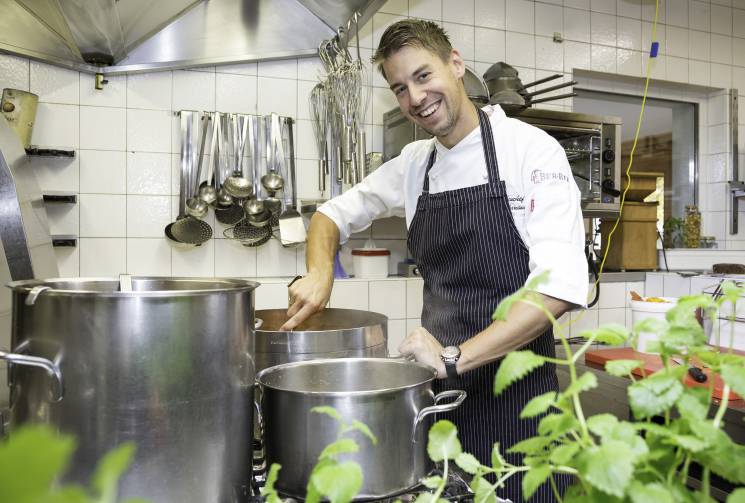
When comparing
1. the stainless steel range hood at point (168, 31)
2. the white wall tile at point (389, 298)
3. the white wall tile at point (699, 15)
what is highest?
the white wall tile at point (699, 15)

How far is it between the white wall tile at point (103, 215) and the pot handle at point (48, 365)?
1917 millimetres

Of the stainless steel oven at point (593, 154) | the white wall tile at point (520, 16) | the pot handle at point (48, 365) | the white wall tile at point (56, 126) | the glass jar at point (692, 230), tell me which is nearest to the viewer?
the pot handle at point (48, 365)

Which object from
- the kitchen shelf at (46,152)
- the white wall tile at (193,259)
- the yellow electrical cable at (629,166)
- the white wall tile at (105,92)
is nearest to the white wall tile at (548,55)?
the yellow electrical cable at (629,166)

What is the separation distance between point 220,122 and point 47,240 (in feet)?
3.58

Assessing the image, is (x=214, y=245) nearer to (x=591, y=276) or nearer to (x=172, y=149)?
(x=172, y=149)

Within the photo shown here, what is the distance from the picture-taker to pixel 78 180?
2326mm

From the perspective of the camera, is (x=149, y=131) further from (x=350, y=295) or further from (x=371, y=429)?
(x=371, y=429)

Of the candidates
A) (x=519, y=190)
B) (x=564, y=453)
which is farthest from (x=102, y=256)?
(x=564, y=453)

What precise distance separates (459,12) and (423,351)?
235 cm

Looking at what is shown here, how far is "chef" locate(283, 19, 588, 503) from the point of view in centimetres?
121

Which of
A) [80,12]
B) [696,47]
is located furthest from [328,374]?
[696,47]

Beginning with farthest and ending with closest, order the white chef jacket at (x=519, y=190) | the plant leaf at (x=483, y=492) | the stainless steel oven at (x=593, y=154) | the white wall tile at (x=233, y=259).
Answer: the stainless steel oven at (x=593, y=154), the white wall tile at (x=233, y=259), the white chef jacket at (x=519, y=190), the plant leaf at (x=483, y=492)

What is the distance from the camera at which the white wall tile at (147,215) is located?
2385mm

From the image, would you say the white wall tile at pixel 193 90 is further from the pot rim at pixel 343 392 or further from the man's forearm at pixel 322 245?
the pot rim at pixel 343 392
